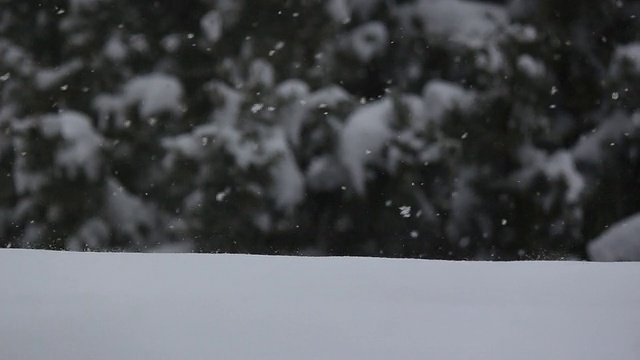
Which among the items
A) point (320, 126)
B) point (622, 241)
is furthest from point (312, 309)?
point (622, 241)

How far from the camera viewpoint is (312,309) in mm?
857

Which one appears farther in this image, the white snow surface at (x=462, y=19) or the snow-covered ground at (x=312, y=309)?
the white snow surface at (x=462, y=19)

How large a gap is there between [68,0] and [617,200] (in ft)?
3.58

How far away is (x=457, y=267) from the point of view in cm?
95

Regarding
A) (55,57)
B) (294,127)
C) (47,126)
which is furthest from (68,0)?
(294,127)

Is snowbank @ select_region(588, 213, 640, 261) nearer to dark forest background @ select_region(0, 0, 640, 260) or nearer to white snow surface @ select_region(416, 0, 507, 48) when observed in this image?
dark forest background @ select_region(0, 0, 640, 260)

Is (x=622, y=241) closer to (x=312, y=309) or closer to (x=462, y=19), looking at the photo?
(x=462, y=19)

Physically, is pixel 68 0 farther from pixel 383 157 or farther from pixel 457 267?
pixel 457 267

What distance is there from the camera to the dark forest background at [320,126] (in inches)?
43.0

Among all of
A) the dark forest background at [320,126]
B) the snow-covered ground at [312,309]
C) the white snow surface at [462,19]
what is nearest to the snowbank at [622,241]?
the dark forest background at [320,126]

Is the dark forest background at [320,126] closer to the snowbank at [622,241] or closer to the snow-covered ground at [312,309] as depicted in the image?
the snowbank at [622,241]

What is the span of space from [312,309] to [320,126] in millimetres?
398

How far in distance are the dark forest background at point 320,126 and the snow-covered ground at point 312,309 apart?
16cm

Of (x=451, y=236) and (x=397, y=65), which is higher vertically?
(x=397, y=65)
